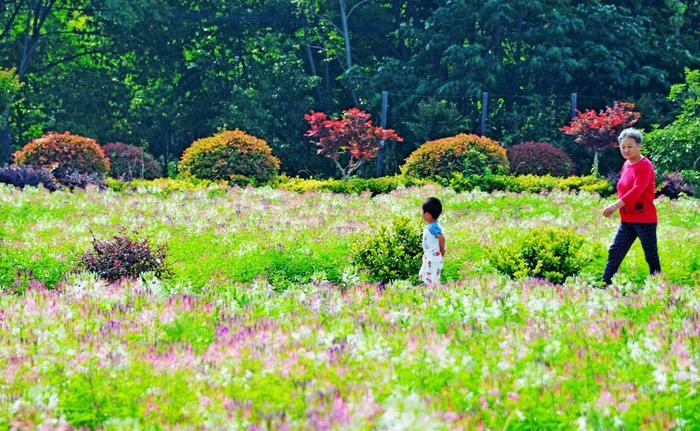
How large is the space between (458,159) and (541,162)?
4189 mm

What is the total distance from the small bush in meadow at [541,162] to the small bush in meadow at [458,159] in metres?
2.51

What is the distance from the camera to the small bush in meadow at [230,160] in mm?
23422

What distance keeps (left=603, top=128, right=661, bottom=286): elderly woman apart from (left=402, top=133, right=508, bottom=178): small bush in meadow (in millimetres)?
13477

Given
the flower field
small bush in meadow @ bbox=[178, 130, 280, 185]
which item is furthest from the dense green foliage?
the flower field

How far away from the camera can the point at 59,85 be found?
120ft

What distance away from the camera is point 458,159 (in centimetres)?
2380

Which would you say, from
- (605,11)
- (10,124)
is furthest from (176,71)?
(605,11)

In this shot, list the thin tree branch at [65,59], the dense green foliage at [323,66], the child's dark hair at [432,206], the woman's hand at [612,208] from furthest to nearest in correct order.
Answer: the thin tree branch at [65,59], the dense green foliage at [323,66], the woman's hand at [612,208], the child's dark hair at [432,206]

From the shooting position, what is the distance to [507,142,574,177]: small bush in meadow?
26.7 meters

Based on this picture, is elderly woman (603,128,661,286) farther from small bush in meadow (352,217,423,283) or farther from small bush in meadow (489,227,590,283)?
small bush in meadow (352,217,423,283)

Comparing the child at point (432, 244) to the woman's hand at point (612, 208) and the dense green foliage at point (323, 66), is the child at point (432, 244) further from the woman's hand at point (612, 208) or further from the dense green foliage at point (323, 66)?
the dense green foliage at point (323, 66)

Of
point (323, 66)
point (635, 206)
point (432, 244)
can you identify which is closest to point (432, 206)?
point (432, 244)

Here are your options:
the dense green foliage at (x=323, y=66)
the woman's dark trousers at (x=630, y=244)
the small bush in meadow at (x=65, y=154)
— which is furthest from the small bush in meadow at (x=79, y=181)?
the woman's dark trousers at (x=630, y=244)

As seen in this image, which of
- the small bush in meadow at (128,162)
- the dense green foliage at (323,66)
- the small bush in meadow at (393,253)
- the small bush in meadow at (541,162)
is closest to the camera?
the small bush in meadow at (393,253)
